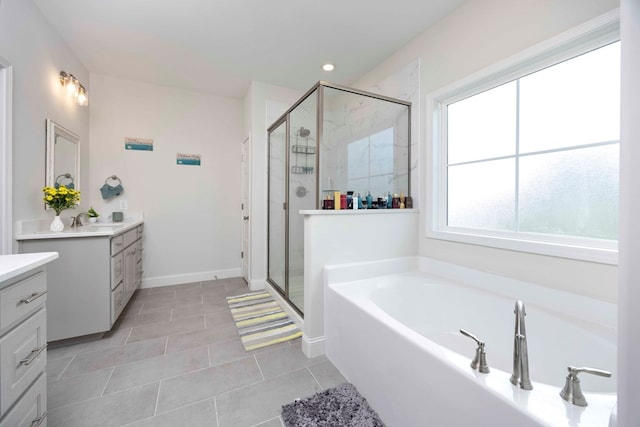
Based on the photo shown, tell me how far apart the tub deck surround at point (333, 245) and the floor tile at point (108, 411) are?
3.34ft

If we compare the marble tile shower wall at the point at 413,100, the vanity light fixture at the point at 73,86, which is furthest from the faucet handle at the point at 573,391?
the vanity light fixture at the point at 73,86

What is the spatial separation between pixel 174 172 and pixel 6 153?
6.13ft

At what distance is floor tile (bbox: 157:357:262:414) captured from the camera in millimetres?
1521

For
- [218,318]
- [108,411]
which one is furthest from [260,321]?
[108,411]

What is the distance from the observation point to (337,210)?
2.08m

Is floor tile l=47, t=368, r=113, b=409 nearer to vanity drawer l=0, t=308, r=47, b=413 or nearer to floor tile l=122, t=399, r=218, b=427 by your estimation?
floor tile l=122, t=399, r=218, b=427

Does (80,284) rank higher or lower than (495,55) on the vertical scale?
lower

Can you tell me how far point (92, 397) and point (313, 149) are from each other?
2255 millimetres

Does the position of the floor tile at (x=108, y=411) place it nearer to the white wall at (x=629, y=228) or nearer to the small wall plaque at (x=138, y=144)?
the white wall at (x=629, y=228)

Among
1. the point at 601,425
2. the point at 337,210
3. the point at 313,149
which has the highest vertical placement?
the point at 313,149

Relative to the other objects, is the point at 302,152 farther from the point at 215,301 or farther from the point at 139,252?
the point at 139,252

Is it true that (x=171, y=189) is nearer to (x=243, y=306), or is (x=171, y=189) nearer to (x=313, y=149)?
(x=243, y=306)

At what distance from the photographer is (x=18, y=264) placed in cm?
104

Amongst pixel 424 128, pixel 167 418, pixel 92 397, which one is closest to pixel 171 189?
pixel 92 397
